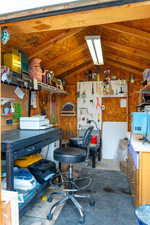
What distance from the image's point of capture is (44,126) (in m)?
2.81

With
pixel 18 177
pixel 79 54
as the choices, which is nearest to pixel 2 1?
pixel 18 177

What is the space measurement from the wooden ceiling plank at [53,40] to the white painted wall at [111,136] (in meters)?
2.62

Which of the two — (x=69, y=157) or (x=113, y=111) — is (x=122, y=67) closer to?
(x=113, y=111)

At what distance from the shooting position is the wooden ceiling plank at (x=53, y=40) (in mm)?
2870

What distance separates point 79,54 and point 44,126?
2.09 meters

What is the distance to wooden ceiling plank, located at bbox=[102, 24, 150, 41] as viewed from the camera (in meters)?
2.58

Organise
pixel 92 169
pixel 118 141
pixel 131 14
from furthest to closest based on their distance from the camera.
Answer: pixel 118 141 → pixel 92 169 → pixel 131 14

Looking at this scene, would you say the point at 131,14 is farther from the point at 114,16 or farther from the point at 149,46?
the point at 149,46

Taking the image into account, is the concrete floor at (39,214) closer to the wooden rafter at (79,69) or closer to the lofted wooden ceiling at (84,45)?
the lofted wooden ceiling at (84,45)

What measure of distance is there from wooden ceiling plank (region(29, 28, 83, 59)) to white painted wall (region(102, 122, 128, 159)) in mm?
2621

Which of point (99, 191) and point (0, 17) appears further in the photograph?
point (99, 191)

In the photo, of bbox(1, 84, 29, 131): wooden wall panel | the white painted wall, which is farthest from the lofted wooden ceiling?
the white painted wall

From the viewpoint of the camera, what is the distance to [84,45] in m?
3.65

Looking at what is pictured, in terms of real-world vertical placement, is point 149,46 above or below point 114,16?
above
